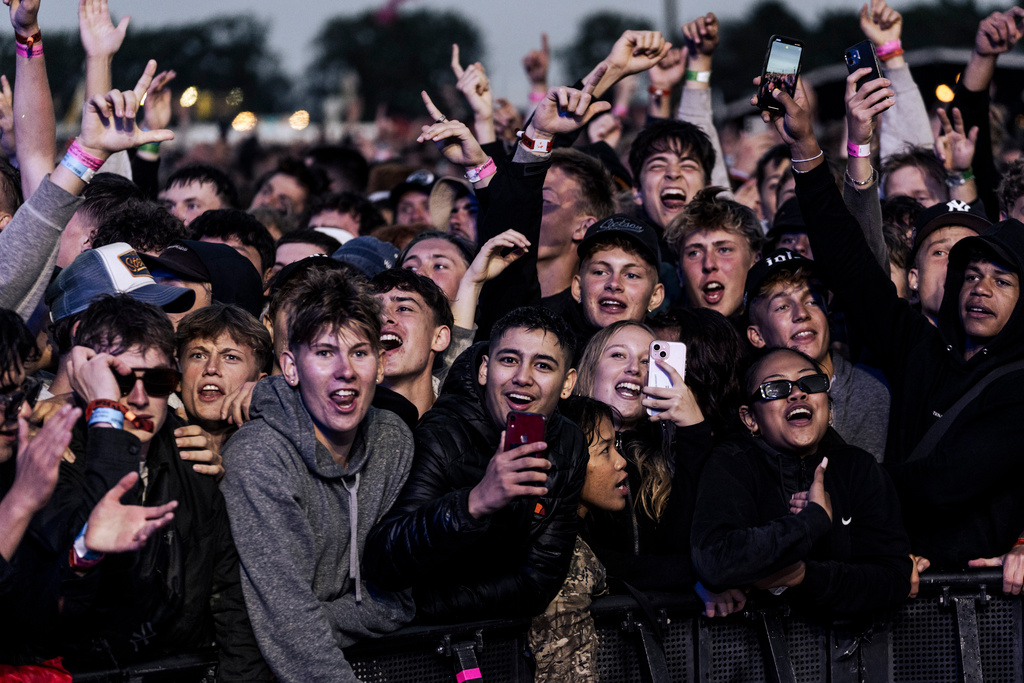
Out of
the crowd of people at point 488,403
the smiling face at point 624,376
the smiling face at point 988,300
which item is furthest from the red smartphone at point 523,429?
the smiling face at point 988,300

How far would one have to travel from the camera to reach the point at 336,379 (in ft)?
12.7

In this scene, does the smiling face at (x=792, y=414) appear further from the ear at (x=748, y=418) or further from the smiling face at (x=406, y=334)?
the smiling face at (x=406, y=334)

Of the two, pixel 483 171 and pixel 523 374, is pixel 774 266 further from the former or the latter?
pixel 523 374

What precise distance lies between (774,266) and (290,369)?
2702 mm

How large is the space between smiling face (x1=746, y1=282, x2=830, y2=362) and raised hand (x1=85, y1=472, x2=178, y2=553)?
10.9 ft

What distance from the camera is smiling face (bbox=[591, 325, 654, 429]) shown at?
492 cm

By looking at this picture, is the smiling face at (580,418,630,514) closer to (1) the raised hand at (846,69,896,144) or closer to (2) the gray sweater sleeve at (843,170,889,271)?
(2) the gray sweater sleeve at (843,170,889,271)

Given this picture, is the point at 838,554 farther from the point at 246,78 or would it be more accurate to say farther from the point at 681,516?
the point at 246,78

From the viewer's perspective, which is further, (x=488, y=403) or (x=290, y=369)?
(x=488, y=403)

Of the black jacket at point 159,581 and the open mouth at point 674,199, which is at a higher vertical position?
the open mouth at point 674,199

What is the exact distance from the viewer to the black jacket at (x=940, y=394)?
4.48 m

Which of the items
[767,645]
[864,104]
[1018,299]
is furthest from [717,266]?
[767,645]

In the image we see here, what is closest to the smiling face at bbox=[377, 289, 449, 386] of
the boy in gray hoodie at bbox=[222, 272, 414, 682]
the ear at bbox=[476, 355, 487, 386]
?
the ear at bbox=[476, 355, 487, 386]

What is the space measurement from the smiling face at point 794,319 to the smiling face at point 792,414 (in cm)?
81
